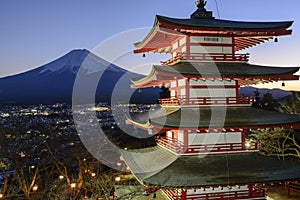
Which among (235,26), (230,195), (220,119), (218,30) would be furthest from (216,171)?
(235,26)

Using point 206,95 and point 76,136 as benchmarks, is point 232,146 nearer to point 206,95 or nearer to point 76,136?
point 206,95

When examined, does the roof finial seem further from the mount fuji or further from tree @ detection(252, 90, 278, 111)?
the mount fuji

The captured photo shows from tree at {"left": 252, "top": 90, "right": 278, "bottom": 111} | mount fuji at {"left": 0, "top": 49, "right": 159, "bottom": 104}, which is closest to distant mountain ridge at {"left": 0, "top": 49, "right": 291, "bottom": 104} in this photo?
mount fuji at {"left": 0, "top": 49, "right": 159, "bottom": 104}

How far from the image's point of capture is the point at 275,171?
1052 cm

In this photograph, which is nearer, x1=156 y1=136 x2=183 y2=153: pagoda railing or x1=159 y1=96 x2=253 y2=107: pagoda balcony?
x1=156 y1=136 x2=183 y2=153: pagoda railing

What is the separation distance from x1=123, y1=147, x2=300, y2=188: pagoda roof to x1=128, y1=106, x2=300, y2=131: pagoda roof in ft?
5.08

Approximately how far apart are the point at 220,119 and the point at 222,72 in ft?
6.19

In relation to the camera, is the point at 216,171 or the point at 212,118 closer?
the point at 216,171

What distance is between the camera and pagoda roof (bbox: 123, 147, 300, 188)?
9.71 metres

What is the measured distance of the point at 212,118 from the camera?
432 inches

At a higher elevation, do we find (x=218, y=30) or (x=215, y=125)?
(x=218, y=30)

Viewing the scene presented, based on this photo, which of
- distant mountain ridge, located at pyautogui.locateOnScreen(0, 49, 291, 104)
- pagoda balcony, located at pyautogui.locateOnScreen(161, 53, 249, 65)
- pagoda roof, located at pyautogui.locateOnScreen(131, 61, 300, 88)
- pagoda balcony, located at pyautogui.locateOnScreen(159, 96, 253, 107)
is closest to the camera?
pagoda roof, located at pyautogui.locateOnScreen(131, 61, 300, 88)

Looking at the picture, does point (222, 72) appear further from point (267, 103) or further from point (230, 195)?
point (267, 103)

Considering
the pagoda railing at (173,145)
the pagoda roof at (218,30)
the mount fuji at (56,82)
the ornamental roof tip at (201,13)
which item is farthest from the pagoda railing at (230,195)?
the mount fuji at (56,82)
